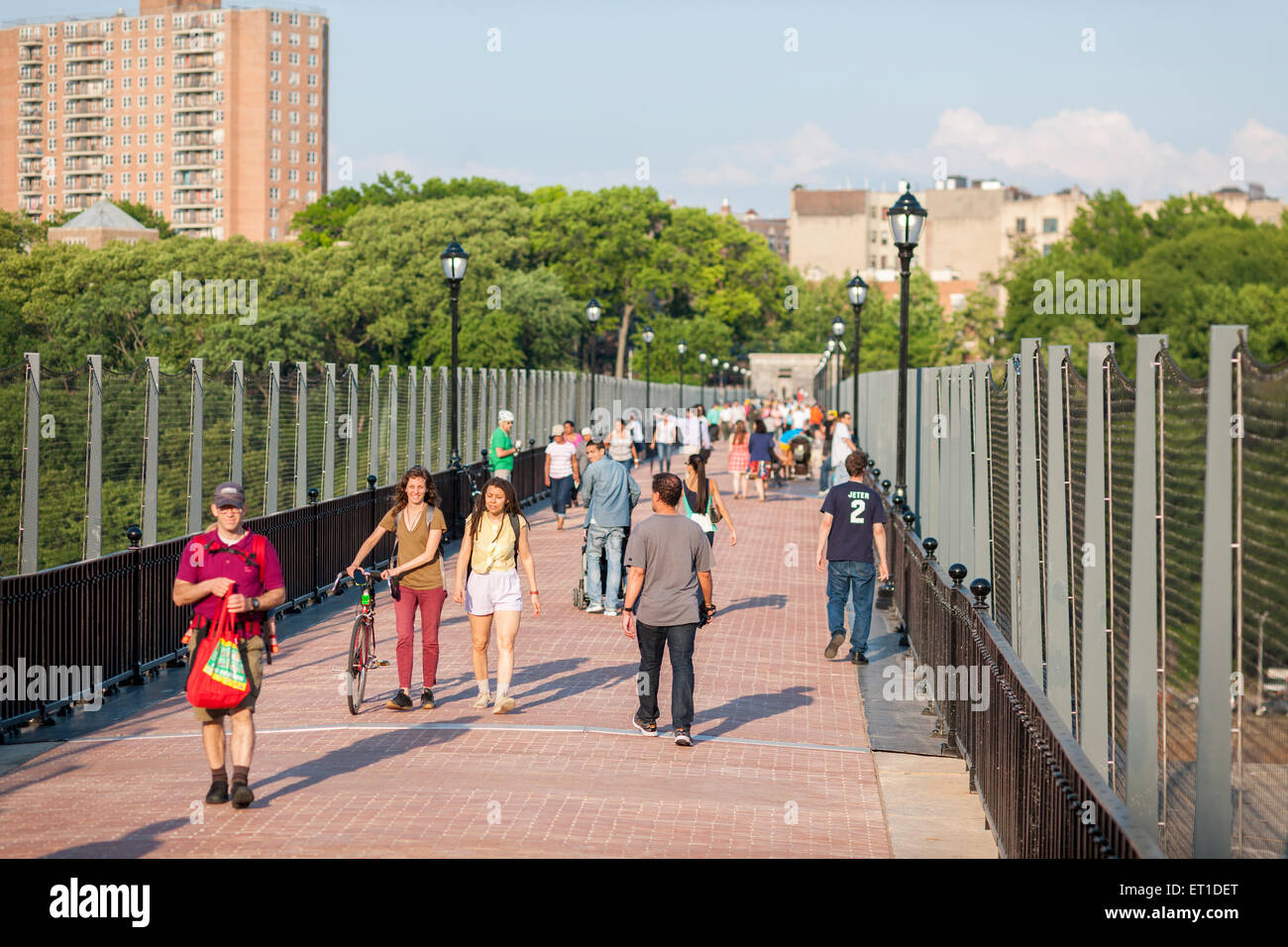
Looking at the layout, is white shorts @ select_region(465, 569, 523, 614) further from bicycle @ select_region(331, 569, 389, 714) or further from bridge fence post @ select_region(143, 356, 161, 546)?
bridge fence post @ select_region(143, 356, 161, 546)

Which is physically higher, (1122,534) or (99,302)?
(99,302)

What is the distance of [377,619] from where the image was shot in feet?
52.5

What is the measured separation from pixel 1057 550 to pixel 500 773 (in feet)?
11.6

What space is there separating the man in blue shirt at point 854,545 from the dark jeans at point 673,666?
3.35 meters

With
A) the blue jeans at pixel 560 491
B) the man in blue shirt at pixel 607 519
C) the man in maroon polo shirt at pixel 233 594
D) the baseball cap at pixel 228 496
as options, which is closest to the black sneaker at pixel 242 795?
the man in maroon polo shirt at pixel 233 594

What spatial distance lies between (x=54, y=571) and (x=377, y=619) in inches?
209

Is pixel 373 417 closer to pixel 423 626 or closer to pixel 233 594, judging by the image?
pixel 423 626

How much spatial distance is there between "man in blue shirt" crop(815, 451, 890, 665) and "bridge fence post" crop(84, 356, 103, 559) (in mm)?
6384

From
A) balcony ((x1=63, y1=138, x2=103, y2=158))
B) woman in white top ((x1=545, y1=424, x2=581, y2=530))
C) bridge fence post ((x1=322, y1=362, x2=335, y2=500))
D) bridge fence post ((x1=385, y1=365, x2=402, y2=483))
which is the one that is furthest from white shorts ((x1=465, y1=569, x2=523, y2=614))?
balcony ((x1=63, y1=138, x2=103, y2=158))

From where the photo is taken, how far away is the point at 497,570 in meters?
11.2

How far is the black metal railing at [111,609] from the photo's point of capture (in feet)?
34.6
